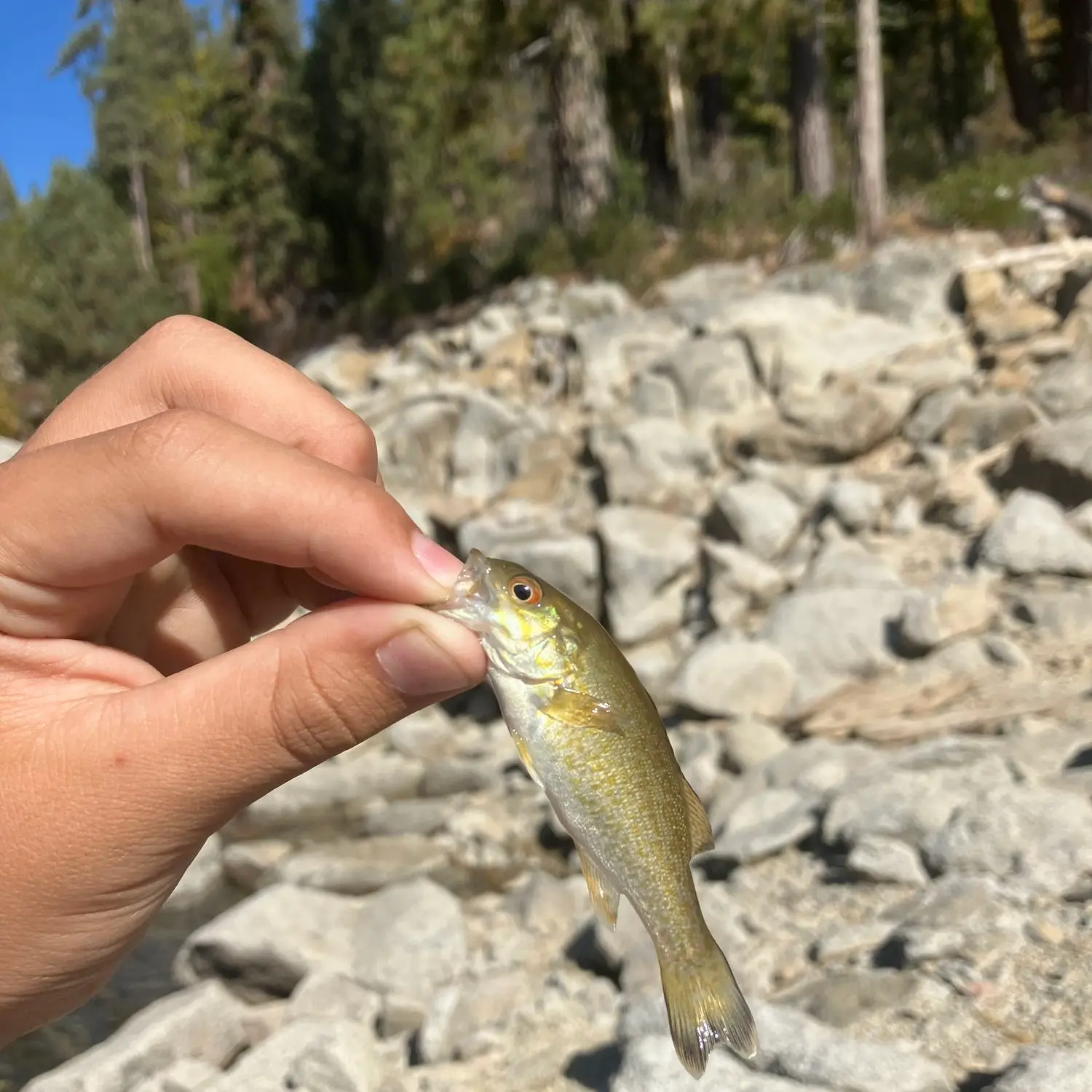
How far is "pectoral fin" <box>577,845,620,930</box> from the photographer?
91.4 inches

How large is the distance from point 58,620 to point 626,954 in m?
3.10

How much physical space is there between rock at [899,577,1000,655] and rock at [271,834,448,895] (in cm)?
331

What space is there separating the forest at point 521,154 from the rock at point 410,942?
10144 millimetres

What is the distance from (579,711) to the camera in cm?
222

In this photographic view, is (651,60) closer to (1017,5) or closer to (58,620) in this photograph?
(1017,5)

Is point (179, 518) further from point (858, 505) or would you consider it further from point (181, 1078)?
point (858, 505)

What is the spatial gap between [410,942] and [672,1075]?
2.20 m

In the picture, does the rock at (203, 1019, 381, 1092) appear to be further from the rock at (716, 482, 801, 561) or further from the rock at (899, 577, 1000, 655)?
the rock at (716, 482, 801, 561)

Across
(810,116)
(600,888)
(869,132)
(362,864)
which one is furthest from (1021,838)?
(810,116)

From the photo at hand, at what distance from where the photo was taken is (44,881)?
1946mm

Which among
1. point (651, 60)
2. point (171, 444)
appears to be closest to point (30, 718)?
point (171, 444)

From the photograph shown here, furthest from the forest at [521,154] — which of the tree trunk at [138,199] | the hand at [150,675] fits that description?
the hand at [150,675]

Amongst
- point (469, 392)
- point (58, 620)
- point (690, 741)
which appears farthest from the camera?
point (469, 392)

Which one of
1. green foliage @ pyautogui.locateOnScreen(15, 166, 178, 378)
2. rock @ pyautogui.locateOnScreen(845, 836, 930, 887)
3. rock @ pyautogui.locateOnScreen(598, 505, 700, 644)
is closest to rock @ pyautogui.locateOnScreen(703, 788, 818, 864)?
rock @ pyautogui.locateOnScreen(845, 836, 930, 887)
